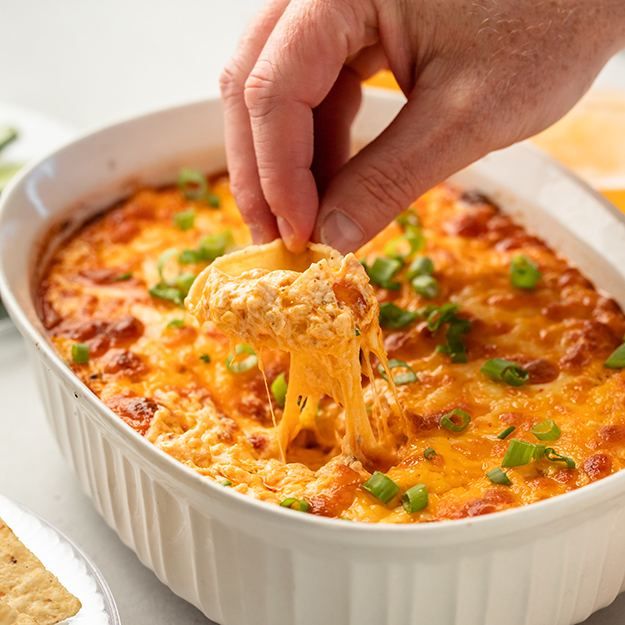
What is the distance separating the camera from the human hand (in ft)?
8.57

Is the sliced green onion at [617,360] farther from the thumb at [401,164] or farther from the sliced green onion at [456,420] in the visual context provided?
the thumb at [401,164]

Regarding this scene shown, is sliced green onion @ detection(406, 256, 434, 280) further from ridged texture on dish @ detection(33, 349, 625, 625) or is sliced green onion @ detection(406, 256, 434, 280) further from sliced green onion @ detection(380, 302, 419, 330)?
ridged texture on dish @ detection(33, 349, 625, 625)

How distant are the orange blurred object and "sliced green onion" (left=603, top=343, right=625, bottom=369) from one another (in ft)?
4.23

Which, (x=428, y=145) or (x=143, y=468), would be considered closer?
(x=143, y=468)

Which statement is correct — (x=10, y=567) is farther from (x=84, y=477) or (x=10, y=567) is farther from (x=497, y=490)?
(x=497, y=490)

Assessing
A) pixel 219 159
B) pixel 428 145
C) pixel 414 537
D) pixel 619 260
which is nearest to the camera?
pixel 414 537

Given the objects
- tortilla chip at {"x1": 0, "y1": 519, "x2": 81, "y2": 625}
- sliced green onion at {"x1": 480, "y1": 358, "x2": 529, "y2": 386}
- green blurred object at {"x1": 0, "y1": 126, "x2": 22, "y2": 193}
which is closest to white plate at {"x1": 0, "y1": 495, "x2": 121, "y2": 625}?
tortilla chip at {"x1": 0, "y1": 519, "x2": 81, "y2": 625}

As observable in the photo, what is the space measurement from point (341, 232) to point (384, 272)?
0.55 m

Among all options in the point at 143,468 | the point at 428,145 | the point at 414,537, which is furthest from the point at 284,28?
the point at 414,537

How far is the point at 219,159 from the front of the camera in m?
3.87

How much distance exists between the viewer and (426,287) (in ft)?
10.3

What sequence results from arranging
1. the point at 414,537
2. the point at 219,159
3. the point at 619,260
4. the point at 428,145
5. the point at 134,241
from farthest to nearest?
the point at 219,159 → the point at 134,241 → the point at 619,260 → the point at 428,145 → the point at 414,537

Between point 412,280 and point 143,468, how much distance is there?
123 cm

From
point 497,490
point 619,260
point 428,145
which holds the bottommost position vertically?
point 497,490
